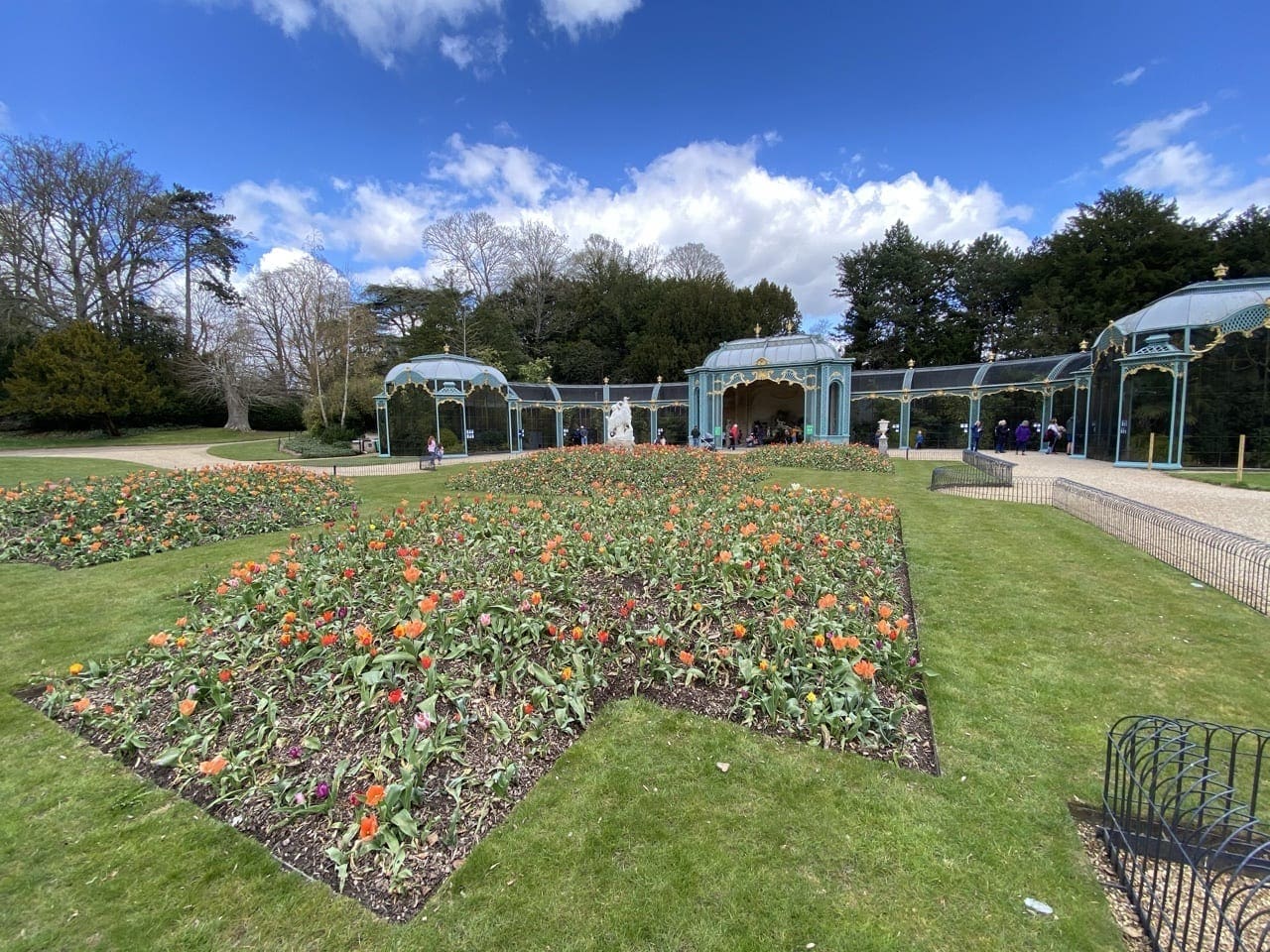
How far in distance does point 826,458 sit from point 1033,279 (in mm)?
29988

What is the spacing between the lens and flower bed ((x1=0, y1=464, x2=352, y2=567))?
6.72 meters

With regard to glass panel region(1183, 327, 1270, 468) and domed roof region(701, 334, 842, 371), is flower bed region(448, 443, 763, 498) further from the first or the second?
glass panel region(1183, 327, 1270, 468)

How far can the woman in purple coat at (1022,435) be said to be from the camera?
2177 centimetres

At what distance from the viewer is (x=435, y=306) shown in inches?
1403

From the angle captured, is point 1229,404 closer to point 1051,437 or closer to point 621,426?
point 1051,437

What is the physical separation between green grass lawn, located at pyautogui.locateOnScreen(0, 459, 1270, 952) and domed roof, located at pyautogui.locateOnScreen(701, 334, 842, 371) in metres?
A: 19.8

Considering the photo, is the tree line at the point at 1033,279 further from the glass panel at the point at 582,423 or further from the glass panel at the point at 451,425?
the glass panel at the point at 451,425

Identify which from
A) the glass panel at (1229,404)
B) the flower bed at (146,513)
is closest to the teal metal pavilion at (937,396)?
the glass panel at (1229,404)

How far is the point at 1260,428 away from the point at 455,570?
20.9 meters

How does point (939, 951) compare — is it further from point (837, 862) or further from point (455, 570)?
point (455, 570)

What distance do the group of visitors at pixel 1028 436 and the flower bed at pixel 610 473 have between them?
15.4 m

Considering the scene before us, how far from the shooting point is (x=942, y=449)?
80.7 feet

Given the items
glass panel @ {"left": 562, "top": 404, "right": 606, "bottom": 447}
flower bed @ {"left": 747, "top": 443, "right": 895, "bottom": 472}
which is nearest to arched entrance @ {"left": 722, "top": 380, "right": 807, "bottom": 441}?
glass panel @ {"left": 562, "top": 404, "right": 606, "bottom": 447}

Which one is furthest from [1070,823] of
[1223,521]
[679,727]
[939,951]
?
[1223,521]
